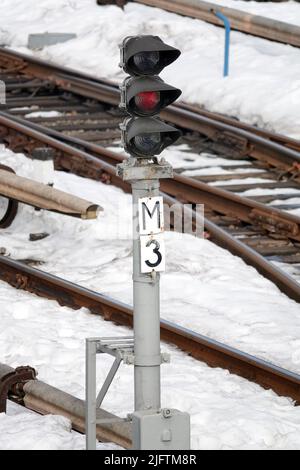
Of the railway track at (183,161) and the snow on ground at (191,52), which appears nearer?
the railway track at (183,161)

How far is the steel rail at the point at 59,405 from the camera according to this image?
8.18 m

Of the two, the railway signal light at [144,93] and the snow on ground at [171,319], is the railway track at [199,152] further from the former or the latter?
the railway signal light at [144,93]

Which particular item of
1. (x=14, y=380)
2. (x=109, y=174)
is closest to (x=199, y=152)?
(x=109, y=174)

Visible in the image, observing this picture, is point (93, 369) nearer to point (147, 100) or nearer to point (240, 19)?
point (147, 100)

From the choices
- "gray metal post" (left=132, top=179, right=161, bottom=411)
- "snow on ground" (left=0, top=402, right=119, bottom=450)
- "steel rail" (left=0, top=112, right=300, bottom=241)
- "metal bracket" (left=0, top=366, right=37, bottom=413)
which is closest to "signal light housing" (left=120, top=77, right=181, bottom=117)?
"gray metal post" (left=132, top=179, right=161, bottom=411)

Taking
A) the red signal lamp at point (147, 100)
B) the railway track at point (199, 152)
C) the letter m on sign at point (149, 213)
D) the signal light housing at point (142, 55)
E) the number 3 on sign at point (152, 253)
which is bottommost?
the number 3 on sign at point (152, 253)

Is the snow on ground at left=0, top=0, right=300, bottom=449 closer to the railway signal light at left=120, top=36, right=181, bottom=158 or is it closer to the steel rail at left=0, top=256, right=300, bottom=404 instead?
the steel rail at left=0, top=256, right=300, bottom=404

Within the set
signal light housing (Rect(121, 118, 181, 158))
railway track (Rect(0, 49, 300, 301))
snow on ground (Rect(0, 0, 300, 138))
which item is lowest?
signal light housing (Rect(121, 118, 181, 158))

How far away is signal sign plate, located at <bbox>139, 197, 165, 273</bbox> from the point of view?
24.1ft

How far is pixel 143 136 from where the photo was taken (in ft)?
24.1

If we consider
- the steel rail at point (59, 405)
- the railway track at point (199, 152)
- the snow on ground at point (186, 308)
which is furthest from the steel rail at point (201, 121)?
the steel rail at point (59, 405)

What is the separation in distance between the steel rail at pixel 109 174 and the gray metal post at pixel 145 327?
4.21m

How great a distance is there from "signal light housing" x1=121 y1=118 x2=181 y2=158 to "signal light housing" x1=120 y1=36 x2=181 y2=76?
0.27 m
